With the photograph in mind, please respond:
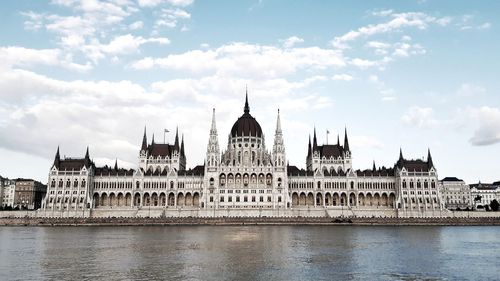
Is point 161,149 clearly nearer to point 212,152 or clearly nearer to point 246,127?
point 212,152

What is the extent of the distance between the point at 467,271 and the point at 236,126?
107041mm

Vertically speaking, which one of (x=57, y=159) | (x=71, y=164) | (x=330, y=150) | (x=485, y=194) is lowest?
(x=485, y=194)

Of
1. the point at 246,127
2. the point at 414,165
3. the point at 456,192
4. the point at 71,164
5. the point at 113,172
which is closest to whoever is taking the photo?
the point at 71,164

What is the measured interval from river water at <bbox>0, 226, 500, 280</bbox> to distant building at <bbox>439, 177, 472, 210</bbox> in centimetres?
11843

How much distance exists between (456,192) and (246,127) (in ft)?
286

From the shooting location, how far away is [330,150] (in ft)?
490

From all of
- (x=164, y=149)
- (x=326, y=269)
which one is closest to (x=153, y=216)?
(x=164, y=149)

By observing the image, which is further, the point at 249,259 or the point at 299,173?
the point at 299,173

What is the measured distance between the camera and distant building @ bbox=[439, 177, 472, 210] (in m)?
176

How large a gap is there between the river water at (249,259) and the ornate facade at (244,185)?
6359cm

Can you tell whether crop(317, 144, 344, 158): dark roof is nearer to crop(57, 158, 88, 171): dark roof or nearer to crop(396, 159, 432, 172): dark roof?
crop(396, 159, 432, 172): dark roof

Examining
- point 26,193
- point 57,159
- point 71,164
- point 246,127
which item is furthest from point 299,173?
point 26,193

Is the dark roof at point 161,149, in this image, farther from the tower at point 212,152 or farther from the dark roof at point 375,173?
the dark roof at point 375,173

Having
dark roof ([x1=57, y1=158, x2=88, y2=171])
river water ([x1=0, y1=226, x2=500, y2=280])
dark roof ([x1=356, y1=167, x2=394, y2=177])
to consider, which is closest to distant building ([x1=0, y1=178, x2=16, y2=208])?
dark roof ([x1=57, y1=158, x2=88, y2=171])
